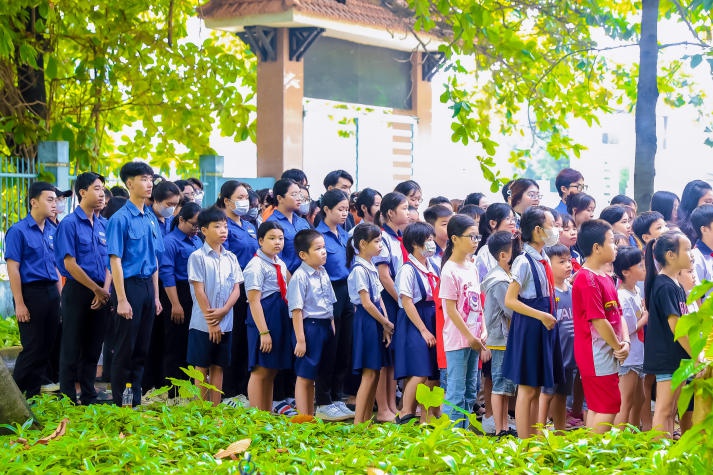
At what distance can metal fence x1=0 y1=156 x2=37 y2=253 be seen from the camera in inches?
494

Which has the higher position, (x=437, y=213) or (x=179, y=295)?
(x=437, y=213)

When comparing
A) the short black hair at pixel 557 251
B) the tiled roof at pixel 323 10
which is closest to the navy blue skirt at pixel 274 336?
the short black hair at pixel 557 251

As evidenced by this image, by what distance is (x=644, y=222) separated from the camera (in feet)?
25.7

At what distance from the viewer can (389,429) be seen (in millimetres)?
5312

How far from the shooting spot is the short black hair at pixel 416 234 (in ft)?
24.4

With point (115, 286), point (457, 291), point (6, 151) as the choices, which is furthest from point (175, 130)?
point (457, 291)

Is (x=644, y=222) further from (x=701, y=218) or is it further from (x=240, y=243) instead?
(x=240, y=243)

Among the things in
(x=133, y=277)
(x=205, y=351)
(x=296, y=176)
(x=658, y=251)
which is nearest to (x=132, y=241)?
(x=133, y=277)

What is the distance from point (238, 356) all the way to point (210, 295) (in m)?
0.94

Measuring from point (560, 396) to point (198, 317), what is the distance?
2683mm

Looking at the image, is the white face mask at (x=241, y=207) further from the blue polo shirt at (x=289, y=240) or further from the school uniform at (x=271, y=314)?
the school uniform at (x=271, y=314)

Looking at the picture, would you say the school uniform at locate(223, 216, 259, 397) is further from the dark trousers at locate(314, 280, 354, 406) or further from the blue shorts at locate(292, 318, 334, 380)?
the blue shorts at locate(292, 318, 334, 380)

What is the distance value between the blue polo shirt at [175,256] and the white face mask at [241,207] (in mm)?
400

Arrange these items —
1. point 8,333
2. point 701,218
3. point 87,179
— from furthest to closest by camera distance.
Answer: point 8,333 → point 87,179 → point 701,218
